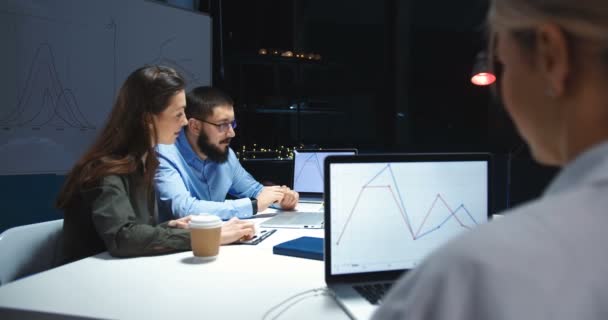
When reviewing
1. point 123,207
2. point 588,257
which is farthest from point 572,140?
point 123,207

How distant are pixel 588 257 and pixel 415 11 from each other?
3853 millimetres

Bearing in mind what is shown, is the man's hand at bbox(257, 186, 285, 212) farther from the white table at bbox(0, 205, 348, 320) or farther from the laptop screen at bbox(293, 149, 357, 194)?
the white table at bbox(0, 205, 348, 320)

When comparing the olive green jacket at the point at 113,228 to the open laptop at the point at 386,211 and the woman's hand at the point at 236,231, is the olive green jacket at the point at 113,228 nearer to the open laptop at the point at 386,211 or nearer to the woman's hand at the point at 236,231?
the woman's hand at the point at 236,231

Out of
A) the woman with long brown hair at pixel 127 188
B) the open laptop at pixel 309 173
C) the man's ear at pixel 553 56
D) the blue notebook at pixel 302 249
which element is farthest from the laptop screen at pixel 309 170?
the man's ear at pixel 553 56

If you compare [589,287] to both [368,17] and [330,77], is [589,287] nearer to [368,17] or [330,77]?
[330,77]

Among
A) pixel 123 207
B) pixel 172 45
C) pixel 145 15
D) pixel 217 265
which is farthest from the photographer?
pixel 172 45

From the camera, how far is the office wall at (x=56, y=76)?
2305 millimetres

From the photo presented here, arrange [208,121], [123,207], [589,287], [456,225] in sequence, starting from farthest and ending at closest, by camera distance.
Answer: [208,121]
[123,207]
[456,225]
[589,287]

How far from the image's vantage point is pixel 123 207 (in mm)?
1407

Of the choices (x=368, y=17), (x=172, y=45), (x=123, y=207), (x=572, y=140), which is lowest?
(x=123, y=207)

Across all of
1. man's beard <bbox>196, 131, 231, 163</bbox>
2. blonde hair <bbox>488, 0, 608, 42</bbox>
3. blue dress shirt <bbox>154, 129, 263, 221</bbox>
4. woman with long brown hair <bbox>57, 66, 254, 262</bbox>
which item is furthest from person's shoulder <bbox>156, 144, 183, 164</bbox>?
blonde hair <bbox>488, 0, 608, 42</bbox>

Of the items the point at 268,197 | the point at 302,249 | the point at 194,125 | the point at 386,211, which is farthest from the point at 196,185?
the point at 386,211

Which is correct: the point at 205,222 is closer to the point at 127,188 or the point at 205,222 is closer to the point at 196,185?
the point at 127,188

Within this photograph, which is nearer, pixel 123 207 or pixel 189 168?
pixel 123 207
